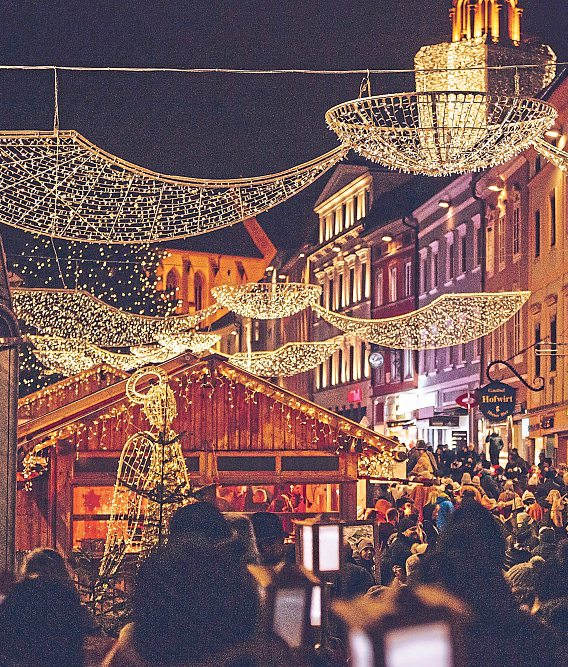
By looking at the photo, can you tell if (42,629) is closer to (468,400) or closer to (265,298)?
(265,298)

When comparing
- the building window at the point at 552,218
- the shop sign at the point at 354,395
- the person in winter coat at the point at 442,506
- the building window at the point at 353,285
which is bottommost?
the person in winter coat at the point at 442,506

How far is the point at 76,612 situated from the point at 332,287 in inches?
2755

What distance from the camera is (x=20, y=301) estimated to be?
2381 centimetres

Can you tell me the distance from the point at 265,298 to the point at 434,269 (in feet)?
95.9

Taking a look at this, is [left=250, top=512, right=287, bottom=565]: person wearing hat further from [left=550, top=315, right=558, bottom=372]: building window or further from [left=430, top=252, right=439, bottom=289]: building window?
[left=430, top=252, right=439, bottom=289]: building window

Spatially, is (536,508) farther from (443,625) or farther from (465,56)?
(443,625)

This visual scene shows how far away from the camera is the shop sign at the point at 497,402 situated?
33.0 m

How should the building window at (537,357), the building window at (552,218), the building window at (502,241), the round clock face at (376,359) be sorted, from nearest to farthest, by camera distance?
the building window at (552,218) → the building window at (537,357) → the building window at (502,241) → the round clock face at (376,359)

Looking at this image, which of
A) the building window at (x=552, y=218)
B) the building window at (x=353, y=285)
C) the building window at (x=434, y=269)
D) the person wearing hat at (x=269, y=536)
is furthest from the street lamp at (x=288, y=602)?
the building window at (x=353, y=285)

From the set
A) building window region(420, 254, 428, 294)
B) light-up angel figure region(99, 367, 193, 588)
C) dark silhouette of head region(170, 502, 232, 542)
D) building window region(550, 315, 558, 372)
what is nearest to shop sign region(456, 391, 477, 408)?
building window region(550, 315, 558, 372)

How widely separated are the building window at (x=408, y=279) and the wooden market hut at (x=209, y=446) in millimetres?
36538

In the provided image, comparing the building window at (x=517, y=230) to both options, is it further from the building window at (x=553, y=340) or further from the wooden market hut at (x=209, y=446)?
the wooden market hut at (x=209, y=446)

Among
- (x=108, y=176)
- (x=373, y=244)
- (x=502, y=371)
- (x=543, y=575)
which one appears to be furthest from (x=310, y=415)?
(x=373, y=244)

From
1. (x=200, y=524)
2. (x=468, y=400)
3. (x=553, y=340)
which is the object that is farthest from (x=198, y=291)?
(x=200, y=524)
